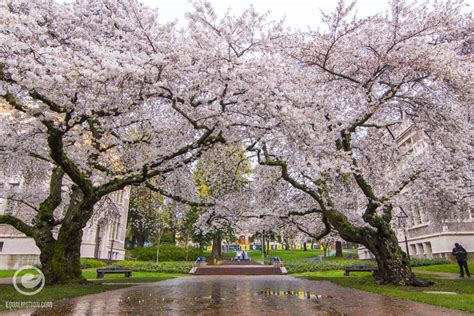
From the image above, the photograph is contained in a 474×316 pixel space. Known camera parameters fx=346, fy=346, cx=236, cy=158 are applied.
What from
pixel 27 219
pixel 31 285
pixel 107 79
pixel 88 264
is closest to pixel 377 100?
pixel 107 79

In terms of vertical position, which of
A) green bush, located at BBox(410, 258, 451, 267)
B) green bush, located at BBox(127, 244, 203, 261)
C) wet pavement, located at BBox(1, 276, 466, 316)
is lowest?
wet pavement, located at BBox(1, 276, 466, 316)

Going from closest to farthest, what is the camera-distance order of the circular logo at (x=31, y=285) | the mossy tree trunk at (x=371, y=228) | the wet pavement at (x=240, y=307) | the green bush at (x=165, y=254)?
the wet pavement at (x=240, y=307) < the circular logo at (x=31, y=285) < the mossy tree trunk at (x=371, y=228) < the green bush at (x=165, y=254)

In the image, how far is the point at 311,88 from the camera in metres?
12.5

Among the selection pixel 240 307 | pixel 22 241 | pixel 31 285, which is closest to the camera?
pixel 240 307

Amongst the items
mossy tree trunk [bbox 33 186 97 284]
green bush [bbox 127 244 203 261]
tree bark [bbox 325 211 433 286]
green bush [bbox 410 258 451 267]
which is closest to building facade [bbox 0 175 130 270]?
green bush [bbox 127 244 203 261]

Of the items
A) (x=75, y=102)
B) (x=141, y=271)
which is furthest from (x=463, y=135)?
(x=141, y=271)

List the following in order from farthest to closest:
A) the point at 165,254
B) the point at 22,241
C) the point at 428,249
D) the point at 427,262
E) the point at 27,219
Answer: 1. the point at 165,254
2. the point at 22,241
3. the point at 428,249
4. the point at 427,262
5. the point at 27,219

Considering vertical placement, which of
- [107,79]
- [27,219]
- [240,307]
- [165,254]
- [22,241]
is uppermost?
[107,79]

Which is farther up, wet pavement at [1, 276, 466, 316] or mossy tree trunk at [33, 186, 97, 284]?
mossy tree trunk at [33, 186, 97, 284]

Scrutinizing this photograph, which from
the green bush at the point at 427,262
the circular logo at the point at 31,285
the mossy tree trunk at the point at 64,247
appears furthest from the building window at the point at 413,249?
the circular logo at the point at 31,285

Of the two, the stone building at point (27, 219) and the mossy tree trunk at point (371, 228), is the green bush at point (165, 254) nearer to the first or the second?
the stone building at point (27, 219)

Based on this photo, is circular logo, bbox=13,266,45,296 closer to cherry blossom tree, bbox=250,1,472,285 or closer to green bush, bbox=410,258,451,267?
cherry blossom tree, bbox=250,1,472,285

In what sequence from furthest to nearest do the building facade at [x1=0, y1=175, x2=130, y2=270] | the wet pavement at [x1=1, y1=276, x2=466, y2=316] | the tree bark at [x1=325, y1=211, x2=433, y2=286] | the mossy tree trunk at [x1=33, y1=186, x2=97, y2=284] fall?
the building facade at [x1=0, y1=175, x2=130, y2=270], the tree bark at [x1=325, y1=211, x2=433, y2=286], the mossy tree trunk at [x1=33, y1=186, x2=97, y2=284], the wet pavement at [x1=1, y1=276, x2=466, y2=316]

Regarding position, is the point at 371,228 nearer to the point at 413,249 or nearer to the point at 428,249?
the point at 428,249
